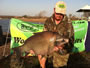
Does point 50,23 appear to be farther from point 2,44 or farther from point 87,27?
point 2,44

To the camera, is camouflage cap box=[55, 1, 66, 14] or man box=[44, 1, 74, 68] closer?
camouflage cap box=[55, 1, 66, 14]

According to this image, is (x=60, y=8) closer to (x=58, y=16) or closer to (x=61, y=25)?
(x=58, y=16)

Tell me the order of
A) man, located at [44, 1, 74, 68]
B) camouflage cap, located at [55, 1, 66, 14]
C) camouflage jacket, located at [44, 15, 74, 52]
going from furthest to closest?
1. camouflage jacket, located at [44, 15, 74, 52]
2. man, located at [44, 1, 74, 68]
3. camouflage cap, located at [55, 1, 66, 14]

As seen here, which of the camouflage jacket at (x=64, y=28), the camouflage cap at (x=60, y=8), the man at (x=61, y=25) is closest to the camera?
the camouflage cap at (x=60, y=8)

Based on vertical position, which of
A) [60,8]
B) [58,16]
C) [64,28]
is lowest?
[64,28]

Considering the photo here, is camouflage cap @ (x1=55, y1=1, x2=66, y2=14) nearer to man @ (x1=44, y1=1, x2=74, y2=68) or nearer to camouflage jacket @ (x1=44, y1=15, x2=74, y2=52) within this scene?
man @ (x1=44, y1=1, x2=74, y2=68)

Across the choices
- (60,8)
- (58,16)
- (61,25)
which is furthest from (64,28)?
(60,8)

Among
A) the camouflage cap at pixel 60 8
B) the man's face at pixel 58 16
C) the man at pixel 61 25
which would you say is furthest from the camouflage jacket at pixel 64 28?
the camouflage cap at pixel 60 8

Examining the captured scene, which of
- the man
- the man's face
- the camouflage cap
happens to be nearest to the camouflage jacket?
the man

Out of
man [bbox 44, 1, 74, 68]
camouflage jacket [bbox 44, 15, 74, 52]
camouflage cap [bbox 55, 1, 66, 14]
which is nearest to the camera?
camouflage cap [bbox 55, 1, 66, 14]

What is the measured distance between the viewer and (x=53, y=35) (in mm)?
3479

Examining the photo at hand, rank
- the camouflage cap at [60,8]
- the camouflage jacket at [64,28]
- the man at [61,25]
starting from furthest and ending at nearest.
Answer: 1. the camouflage jacket at [64,28]
2. the man at [61,25]
3. the camouflage cap at [60,8]

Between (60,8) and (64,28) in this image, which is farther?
(64,28)

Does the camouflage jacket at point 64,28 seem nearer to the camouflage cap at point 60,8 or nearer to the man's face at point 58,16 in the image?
the man's face at point 58,16
